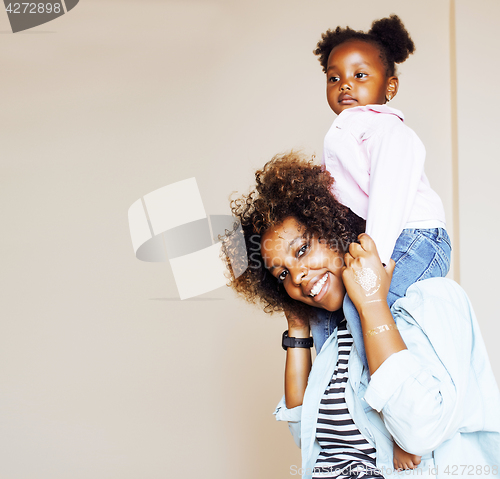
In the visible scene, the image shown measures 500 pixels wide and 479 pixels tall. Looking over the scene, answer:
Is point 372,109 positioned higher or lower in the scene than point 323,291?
higher

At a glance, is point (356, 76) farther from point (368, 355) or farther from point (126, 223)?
point (126, 223)

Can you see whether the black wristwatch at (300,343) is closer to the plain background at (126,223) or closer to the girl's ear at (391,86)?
the girl's ear at (391,86)

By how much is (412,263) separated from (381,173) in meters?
0.20

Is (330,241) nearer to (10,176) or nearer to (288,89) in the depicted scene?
(288,89)

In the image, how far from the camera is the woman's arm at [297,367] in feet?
4.31

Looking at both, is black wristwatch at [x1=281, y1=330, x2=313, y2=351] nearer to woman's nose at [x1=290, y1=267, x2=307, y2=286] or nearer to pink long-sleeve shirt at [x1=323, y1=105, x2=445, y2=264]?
woman's nose at [x1=290, y1=267, x2=307, y2=286]

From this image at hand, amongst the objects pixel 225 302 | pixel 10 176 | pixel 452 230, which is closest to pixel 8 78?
pixel 10 176

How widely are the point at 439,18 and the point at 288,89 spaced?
2.46 feet

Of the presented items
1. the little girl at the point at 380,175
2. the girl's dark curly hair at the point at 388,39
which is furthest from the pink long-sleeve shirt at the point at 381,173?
the girl's dark curly hair at the point at 388,39

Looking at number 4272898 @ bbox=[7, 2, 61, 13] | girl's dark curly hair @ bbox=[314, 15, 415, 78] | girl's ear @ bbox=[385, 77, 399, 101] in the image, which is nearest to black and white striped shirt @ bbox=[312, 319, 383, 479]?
girl's ear @ bbox=[385, 77, 399, 101]

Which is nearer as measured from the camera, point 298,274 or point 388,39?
point 298,274

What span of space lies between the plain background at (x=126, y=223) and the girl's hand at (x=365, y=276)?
1.43 m

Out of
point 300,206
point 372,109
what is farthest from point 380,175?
point 372,109

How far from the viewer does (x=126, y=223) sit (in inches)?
99.7
